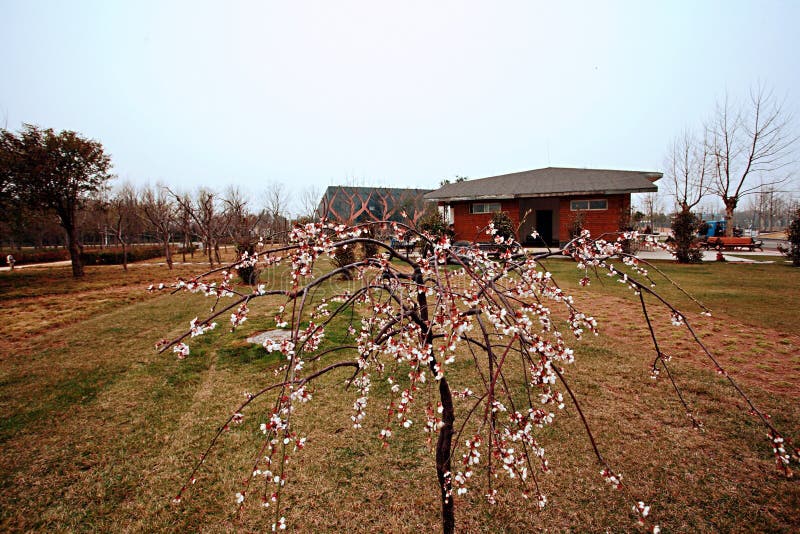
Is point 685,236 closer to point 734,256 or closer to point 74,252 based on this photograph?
point 734,256

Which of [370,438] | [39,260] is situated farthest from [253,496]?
[39,260]

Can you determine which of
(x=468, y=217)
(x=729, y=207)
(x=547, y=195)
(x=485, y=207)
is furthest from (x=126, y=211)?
(x=729, y=207)

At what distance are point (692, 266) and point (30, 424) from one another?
65.2 feet

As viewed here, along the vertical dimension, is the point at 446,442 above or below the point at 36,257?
below

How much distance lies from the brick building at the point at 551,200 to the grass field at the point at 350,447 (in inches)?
473

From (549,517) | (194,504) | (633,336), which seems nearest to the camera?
(549,517)

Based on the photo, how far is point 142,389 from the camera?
4.78 m

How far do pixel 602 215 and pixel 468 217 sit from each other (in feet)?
25.1

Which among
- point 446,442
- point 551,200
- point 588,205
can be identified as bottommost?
point 446,442

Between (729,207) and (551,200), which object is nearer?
(729,207)

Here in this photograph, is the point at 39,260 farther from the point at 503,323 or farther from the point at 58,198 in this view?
the point at 503,323

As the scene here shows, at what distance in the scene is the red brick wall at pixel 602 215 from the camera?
18406 millimetres

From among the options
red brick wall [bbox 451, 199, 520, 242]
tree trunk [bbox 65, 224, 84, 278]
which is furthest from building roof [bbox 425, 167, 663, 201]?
tree trunk [bbox 65, 224, 84, 278]

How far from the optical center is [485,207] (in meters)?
21.8
